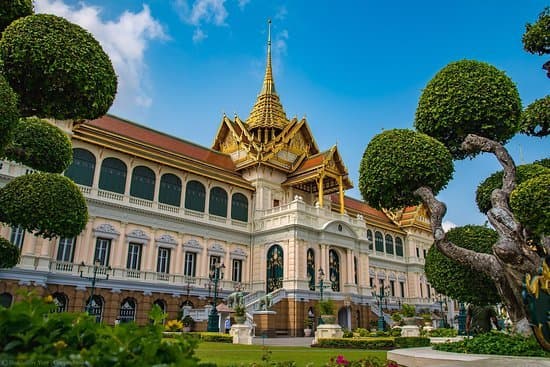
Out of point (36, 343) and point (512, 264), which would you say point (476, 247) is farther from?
point (36, 343)

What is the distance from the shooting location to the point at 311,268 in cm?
3116

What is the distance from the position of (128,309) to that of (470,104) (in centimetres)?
2196

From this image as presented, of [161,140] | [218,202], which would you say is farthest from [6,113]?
[161,140]

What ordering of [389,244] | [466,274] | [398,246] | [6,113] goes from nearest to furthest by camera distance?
[6,113], [466,274], [389,244], [398,246]

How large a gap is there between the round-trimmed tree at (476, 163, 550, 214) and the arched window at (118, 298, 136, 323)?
66.8ft

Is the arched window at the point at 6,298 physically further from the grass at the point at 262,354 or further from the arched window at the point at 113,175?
the grass at the point at 262,354

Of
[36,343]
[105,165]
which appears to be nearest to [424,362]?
[36,343]

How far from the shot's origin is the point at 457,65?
12.6 metres

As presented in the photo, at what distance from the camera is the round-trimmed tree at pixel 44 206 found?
1039cm

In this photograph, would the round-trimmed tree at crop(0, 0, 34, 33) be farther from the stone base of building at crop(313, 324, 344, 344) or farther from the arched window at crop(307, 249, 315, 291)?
the arched window at crop(307, 249, 315, 291)

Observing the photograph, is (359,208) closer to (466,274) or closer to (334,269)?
(334,269)

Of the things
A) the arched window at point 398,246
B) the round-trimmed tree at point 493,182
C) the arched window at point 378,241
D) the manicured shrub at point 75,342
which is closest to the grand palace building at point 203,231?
the arched window at point 378,241

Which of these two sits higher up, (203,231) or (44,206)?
(203,231)

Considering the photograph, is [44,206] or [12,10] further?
[44,206]
